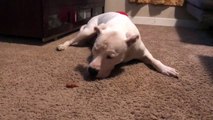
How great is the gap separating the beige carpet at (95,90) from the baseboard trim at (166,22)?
1.45 metres

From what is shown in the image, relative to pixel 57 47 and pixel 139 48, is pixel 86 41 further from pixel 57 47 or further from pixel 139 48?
pixel 139 48

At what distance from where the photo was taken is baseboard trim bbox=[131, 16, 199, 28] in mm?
2826

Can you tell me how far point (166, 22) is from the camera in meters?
2.86

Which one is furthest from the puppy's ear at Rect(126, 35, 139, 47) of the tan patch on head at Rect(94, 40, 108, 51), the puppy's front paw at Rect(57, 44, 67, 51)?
the puppy's front paw at Rect(57, 44, 67, 51)

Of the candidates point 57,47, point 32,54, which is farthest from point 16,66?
point 57,47

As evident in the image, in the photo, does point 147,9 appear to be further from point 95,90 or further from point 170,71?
point 95,90

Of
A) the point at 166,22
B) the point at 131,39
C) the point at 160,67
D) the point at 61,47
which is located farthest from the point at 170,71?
the point at 166,22

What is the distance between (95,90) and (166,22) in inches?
83.3

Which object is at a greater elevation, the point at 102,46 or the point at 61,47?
the point at 102,46

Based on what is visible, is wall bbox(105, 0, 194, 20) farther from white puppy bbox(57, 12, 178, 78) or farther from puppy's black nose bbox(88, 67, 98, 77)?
puppy's black nose bbox(88, 67, 98, 77)

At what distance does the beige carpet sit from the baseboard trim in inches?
57.1

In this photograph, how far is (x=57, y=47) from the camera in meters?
1.50

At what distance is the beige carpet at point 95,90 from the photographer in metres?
0.78

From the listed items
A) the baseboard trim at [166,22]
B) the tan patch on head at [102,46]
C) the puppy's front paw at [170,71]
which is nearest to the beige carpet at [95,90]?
the puppy's front paw at [170,71]
